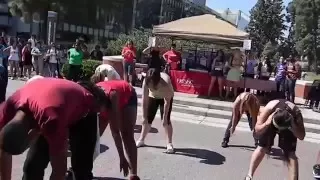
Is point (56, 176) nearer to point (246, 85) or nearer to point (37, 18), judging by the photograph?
point (246, 85)

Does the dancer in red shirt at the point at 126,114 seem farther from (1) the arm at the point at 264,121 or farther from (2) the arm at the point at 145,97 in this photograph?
(2) the arm at the point at 145,97

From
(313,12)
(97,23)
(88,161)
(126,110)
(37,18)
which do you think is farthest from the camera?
(313,12)

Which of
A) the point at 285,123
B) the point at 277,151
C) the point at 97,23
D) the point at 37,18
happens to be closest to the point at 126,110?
the point at 285,123

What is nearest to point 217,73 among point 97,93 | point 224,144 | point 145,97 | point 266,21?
point 224,144

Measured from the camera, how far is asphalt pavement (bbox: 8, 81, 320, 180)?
6480 millimetres

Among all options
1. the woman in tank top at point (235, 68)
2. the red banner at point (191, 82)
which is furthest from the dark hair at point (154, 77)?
the red banner at point (191, 82)

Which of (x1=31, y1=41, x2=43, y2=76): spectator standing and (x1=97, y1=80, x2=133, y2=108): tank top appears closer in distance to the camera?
(x1=97, y1=80, x2=133, y2=108): tank top

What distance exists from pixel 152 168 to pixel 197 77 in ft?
29.8

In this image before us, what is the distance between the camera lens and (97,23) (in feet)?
176

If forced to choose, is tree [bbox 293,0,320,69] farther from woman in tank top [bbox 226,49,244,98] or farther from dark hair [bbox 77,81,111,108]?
dark hair [bbox 77,81,111,108]

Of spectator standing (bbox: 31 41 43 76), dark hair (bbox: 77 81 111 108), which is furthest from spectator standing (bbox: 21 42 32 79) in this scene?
dark hair (bbox: 77 81 111 108)

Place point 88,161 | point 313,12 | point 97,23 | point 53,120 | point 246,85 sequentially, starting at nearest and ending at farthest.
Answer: point 53,120 → point 88,161 → point 246,85 → point 97,23 → point 313,12

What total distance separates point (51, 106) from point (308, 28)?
67983 millimetres

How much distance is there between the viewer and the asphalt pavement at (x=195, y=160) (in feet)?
21.3
